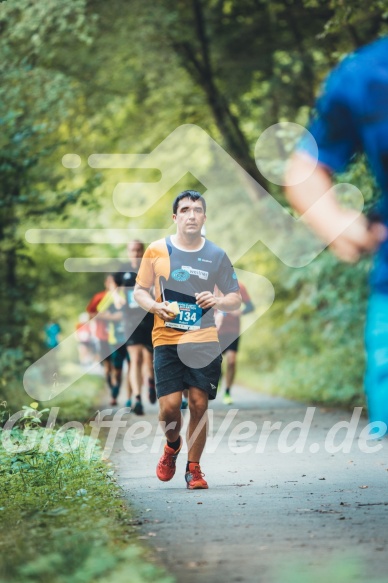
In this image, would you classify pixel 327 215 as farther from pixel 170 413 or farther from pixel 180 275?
pixel 170 413

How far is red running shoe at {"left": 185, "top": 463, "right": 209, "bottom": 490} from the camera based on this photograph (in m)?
7.98

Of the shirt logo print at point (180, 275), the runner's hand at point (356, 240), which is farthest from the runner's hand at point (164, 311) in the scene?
the runner's hand at point (356, 240)

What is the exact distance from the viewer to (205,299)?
25.5 ft

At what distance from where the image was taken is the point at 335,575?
4742mm

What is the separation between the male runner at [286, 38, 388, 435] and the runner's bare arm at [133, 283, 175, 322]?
4.00 m

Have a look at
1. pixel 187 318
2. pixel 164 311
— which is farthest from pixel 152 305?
pixel 187 318

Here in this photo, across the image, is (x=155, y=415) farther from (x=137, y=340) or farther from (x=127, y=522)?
(x=127, y=522)

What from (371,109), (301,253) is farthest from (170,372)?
(301,253)

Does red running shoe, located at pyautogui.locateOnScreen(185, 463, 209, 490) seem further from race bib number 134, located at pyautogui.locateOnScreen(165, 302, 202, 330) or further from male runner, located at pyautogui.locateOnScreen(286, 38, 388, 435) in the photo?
male runner, located at pyautogui.locateOnScreen(286, 38, 388, 435)

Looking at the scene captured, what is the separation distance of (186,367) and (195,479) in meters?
0.80

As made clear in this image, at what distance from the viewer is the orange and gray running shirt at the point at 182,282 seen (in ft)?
26.3

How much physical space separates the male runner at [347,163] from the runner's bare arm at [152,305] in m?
4.00

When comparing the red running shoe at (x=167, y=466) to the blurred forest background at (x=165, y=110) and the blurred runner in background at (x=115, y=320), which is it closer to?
the blurred forest background at (x=165, y=110)

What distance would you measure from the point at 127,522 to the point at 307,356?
18511 millimetres
